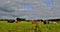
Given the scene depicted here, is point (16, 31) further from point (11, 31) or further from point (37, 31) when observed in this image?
point (37, 31)

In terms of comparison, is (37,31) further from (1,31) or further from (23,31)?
(1,31)

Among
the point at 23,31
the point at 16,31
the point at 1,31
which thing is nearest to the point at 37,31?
the point at 23,31

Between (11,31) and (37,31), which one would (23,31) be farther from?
(37,31)

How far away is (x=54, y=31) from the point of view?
9867 mm

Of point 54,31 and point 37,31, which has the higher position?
point 37,31

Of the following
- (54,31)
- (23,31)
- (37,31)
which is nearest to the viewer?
(37,31)

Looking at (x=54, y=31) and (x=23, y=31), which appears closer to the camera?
(x=23, y=31)

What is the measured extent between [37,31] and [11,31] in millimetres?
2337

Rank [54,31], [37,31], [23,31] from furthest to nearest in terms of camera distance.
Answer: [54,31] → [23,31] → [37,31]

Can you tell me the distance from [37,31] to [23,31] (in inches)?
72.5

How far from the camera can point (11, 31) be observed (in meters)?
9.30

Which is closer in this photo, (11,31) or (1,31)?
(11,31)

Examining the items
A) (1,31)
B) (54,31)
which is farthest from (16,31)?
(54,31)

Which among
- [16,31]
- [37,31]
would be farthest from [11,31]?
[37,31]
